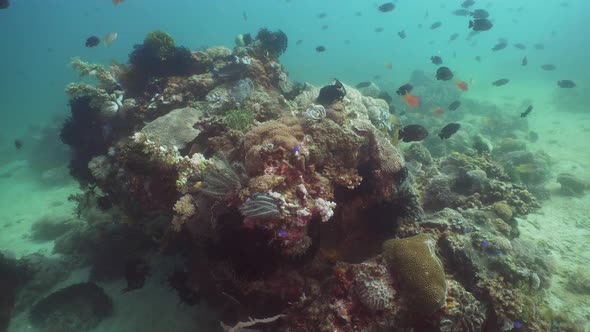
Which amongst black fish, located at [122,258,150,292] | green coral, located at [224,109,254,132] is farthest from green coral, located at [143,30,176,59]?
black fish, located at [122,258,150,292]

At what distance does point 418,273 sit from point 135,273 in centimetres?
613

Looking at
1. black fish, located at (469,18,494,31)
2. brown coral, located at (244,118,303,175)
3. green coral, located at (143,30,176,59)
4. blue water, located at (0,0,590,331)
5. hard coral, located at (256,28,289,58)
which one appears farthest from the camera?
blue water, located at (0,0,590,331)

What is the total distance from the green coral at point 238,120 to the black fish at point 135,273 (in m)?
3.87

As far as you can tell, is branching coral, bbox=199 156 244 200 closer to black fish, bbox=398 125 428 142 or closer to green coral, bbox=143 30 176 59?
black fish, bbox=398 125 428 142

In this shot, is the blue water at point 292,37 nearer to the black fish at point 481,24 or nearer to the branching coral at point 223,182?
the black fish at point 481,24

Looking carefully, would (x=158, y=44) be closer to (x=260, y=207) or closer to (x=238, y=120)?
(x=238, y=120)

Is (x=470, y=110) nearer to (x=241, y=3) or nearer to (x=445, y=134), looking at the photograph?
(x=445, y=134)

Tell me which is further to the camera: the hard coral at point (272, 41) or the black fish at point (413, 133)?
the hard coral at point (272, 41)

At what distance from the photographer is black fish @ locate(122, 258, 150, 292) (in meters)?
6.77

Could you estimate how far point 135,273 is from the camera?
6.80m

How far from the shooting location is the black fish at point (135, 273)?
6.77m

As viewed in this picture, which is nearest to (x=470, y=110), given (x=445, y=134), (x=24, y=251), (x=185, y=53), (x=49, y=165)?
(x=445, y=134)

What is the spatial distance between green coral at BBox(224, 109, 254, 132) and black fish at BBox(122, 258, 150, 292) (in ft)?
12.7

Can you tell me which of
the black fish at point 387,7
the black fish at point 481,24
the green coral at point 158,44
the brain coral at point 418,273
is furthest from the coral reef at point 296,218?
the black fish at point 387,7
